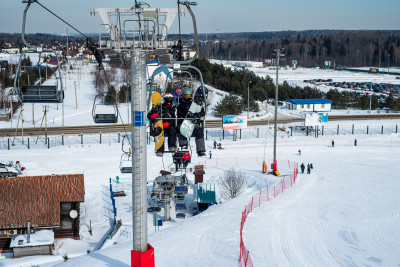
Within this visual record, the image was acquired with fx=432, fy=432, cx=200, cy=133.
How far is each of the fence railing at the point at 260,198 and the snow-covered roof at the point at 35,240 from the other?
8.40m

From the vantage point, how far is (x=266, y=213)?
20.2m

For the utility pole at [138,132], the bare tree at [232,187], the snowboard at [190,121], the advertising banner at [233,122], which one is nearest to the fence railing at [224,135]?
the advertising banner at [233,122]

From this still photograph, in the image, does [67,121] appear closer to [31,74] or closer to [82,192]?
[31,74]

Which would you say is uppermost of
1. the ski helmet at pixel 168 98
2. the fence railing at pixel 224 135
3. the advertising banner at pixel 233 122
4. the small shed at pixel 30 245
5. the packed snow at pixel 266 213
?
the ski helmet at pixel 168 98

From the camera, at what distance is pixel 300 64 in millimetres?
162750

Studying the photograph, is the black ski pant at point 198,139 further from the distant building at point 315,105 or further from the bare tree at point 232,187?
the distant building at point 315,105

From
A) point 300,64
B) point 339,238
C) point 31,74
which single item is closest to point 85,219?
point 339,238

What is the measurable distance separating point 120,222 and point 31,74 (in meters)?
50.0

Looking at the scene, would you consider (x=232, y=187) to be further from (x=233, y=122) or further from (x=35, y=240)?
(x=233, y=122)

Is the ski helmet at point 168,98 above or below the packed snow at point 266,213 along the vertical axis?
above

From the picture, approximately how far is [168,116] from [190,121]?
0.74 metres

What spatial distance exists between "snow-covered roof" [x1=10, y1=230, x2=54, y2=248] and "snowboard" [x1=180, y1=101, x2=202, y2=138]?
8.67 m

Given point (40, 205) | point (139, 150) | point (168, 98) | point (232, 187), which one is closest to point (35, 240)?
point (40, 205)

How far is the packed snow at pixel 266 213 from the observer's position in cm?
1477
